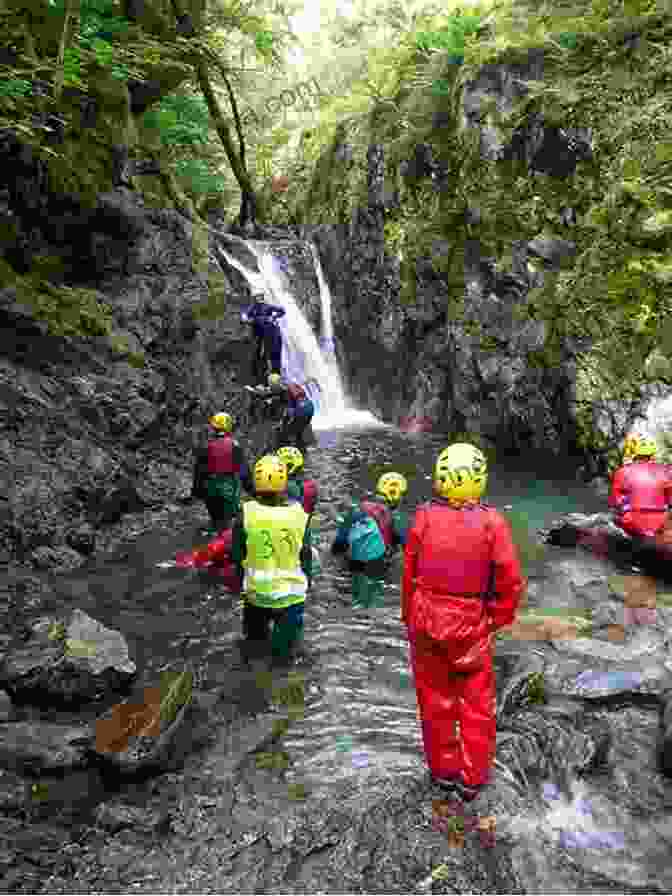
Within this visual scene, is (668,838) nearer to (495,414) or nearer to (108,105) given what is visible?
(495,414)

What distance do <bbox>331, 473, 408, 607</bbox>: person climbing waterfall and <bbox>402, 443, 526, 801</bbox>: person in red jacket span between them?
4.11 metres

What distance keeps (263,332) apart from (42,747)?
1219 cm

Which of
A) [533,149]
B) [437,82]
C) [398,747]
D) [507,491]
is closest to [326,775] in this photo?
[398,747]

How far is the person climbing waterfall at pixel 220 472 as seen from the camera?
9859 mm

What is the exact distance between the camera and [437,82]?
1941cm

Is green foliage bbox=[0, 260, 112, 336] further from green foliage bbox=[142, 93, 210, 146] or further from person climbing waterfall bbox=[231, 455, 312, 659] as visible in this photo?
green foliage bbox=[142, 93, 210, 146]

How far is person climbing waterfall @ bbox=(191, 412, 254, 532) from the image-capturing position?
986cm

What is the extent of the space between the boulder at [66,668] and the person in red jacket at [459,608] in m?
2.96

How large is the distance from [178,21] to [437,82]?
288 inches

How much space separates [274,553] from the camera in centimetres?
623

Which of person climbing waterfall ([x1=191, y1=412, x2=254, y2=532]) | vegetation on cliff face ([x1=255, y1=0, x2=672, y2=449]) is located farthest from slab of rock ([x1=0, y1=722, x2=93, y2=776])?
vegetation on cliff face ([x1=255, y1=0, x2=672, y2=449])

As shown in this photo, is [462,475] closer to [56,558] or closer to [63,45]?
[56,558]

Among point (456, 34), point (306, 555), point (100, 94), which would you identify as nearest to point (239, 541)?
point (306, 555)

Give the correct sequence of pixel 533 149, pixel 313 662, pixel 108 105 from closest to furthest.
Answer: pixel 313 662 < pixel 108 105 < pixel 533 149
